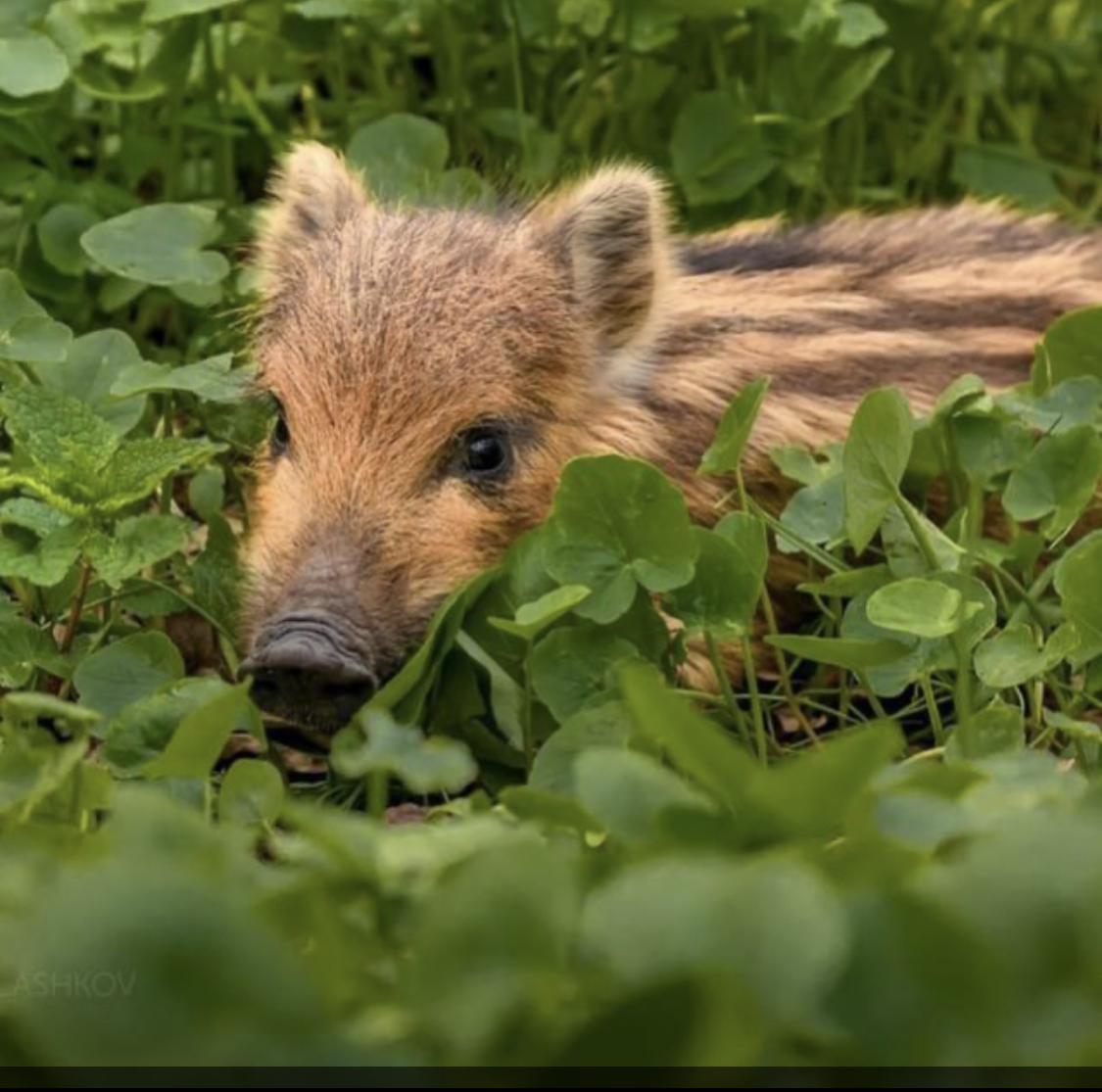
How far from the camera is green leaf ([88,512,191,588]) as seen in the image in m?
4.24

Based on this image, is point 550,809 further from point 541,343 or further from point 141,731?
point 541,343

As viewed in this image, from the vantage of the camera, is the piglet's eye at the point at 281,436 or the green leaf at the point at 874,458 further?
the piglet's eye at the point at 281,436

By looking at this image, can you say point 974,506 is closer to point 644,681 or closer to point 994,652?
point 994,652

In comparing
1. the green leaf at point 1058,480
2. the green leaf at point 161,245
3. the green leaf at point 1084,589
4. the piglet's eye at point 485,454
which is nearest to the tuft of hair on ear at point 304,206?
the green leaf at point 161,245

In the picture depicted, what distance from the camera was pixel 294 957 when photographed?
1.95m

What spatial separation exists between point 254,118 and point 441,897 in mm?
4323

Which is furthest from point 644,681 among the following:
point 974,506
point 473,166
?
point 473,166

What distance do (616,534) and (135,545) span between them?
927 millimetres

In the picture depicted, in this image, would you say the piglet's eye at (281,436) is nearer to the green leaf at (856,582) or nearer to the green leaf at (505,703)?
the green leaf at (505,703)

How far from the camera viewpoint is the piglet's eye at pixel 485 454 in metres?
4.69

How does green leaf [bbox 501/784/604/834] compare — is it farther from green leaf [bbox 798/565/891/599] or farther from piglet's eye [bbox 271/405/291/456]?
piglet's eye [bbox 271/405/291/456]

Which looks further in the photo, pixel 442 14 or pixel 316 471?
pixel 442 14

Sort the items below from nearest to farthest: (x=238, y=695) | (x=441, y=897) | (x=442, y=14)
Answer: (x=441, y=897) → (x=238, y=695) → (x=442, y=14)

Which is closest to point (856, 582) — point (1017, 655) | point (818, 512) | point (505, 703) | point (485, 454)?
point (818, 512)
